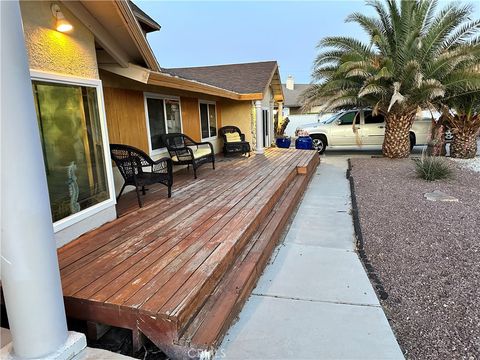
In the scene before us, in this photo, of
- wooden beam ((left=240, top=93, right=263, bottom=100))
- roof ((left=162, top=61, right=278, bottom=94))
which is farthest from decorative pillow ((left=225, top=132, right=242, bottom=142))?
roof ((left=162, top=61, right=278, bottom=94))

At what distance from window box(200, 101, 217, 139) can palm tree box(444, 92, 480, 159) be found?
7550 mm

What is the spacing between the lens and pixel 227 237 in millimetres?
3270

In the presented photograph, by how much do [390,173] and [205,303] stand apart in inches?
291

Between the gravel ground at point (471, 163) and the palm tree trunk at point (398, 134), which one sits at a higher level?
the palm tree trunk at point (398, 134)

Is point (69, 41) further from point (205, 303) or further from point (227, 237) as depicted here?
point (205, 303)

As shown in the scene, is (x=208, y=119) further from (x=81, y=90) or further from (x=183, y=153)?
(x=81, y=90)

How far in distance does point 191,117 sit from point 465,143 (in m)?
8.97

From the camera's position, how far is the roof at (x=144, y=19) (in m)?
7.17

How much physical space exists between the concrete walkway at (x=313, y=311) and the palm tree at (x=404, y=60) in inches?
270

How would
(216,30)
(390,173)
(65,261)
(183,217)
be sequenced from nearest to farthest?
(65,261)
(183,217)
(390,173)
(216,30)

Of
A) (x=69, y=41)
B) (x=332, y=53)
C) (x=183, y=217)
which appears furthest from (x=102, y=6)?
(x=332, y=53)

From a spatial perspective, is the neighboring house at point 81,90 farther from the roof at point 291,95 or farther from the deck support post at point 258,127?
the roof at point 291,95

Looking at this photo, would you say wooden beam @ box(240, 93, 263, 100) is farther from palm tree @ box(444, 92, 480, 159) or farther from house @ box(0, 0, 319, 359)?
palm tree @ box(444, 92, 480, 159)

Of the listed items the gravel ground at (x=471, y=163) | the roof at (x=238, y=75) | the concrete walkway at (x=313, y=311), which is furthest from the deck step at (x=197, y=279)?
the gravel ground at (x=471, y=163)
